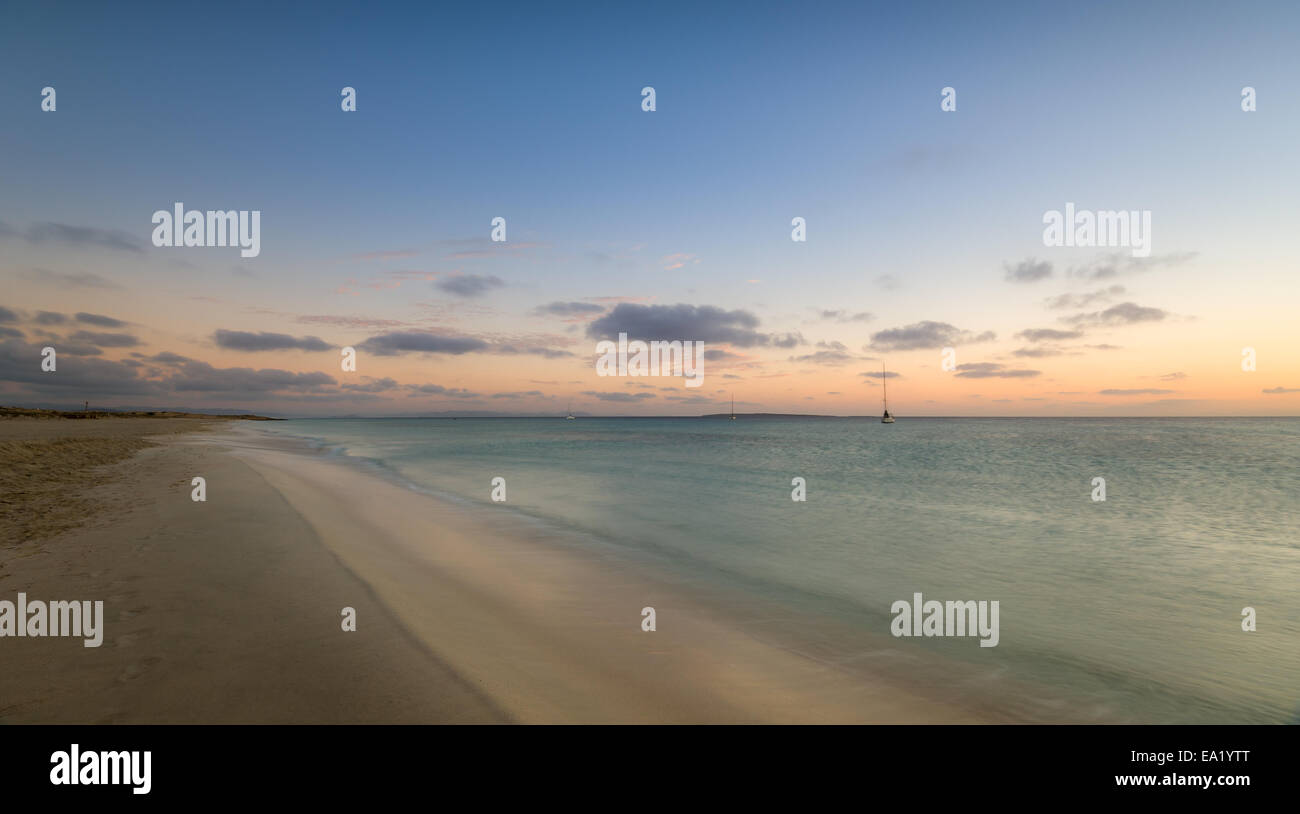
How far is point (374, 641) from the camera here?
22.5 feet

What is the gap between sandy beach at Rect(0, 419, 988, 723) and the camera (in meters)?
5.30

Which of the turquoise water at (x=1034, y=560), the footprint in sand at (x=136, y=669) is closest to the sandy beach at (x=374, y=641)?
the footprint in sand at (x=136, y=669)

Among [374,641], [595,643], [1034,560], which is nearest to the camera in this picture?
[374,641]

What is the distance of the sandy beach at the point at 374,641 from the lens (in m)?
5.30

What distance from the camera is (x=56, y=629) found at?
6566 millimetres

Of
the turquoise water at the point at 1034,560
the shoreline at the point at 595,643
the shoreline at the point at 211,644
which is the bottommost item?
the turquoise water at the point at 1034,560

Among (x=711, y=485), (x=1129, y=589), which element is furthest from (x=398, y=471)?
(x=1129, y=589)

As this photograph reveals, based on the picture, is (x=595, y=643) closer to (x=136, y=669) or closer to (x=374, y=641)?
(x=374, y=641)

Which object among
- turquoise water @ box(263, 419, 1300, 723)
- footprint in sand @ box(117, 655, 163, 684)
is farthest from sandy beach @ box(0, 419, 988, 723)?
turquoise water @ box(263, 419, 1300, 723)

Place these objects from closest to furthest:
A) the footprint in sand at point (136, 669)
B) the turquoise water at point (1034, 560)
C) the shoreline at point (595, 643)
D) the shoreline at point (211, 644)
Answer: the shoreline at point (211, 644) → the footprint in sand at point (136, 669) → the shoreline at point (595, 643) → the turquoise water at point (1034, 560)

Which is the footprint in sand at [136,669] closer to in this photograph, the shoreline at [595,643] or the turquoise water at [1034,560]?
the shoreline at [595,643]

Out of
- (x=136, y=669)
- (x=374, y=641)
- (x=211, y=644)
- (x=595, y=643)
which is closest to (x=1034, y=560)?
(x=595, y=643)
